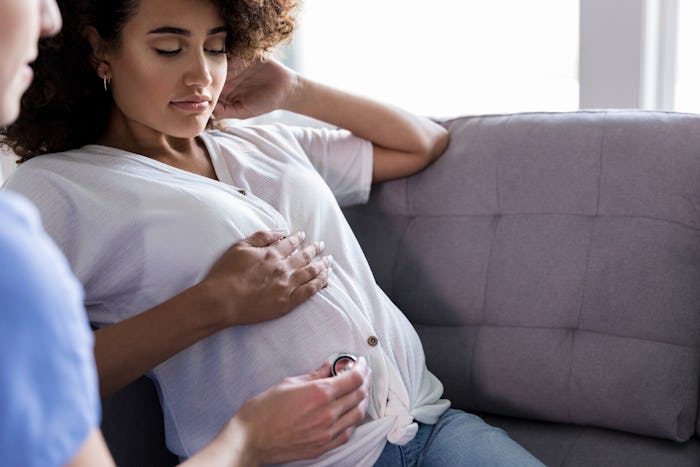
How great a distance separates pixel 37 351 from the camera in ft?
2.05

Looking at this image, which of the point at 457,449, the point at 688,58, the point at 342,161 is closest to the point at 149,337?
the point at 457,449

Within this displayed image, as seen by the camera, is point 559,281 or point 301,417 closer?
point 301,417

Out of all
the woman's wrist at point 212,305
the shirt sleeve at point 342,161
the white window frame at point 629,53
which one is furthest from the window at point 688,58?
the woman's wrist at point 212,305

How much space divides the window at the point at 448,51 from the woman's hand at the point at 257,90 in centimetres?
57

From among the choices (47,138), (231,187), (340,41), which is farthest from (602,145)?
(340,41)

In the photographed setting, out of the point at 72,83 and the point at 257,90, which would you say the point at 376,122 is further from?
the point at 72,83

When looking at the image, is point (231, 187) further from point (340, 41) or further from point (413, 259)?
point (340, 41)

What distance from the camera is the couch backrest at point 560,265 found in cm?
171

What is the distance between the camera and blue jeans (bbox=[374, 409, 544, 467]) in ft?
4.98

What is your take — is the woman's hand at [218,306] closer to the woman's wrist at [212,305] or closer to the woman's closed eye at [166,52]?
the woman's wrist at [212,305]

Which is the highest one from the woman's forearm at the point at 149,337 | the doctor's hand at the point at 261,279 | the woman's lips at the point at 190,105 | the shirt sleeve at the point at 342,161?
the woman's lips at the point at 190,105

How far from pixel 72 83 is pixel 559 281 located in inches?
38.2

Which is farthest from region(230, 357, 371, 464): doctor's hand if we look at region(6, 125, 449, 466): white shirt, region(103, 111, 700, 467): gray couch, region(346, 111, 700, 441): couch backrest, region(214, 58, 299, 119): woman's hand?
region(214, 58, 299, 119): woman's hand

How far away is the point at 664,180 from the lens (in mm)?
1730
